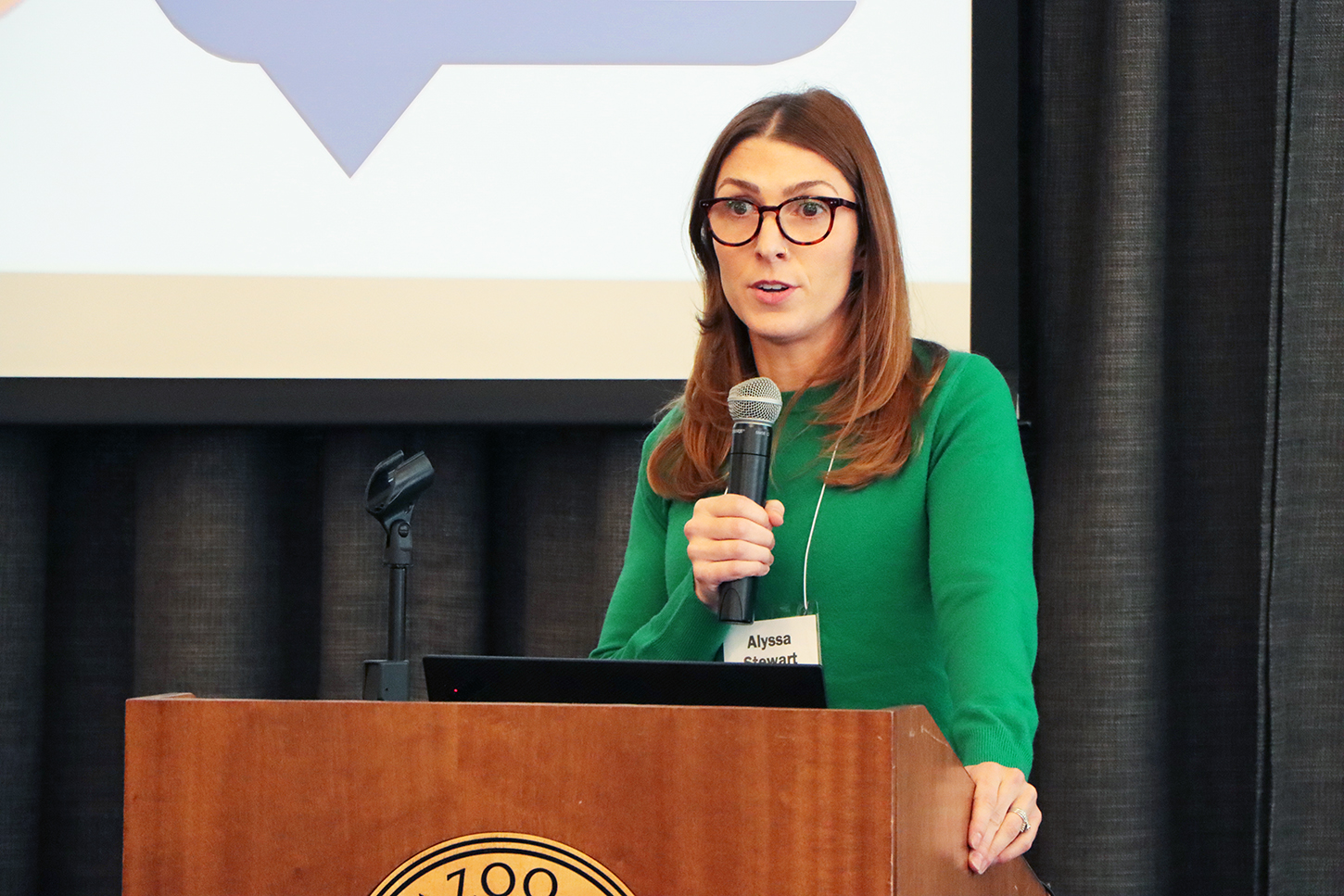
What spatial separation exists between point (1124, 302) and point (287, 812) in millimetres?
1523

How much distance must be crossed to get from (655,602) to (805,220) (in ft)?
Answer: 1.57

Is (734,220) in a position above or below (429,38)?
below

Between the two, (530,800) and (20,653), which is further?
(20,653)

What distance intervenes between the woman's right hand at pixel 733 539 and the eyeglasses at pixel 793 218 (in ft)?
1.39

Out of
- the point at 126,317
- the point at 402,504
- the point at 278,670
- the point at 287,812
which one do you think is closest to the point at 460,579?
the point at 278,670

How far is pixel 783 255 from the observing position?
4.33 feet

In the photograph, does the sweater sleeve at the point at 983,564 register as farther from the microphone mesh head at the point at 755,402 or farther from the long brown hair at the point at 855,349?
the microphone mesh head at the point at 755,402

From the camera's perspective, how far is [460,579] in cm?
209

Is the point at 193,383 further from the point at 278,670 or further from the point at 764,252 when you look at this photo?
Answer: the point at 764,252

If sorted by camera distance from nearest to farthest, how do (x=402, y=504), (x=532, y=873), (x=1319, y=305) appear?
(x=532, y=873), (x=402, y=504), (x=1319, y=305)

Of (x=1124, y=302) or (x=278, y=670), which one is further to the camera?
(x=278, y=670)

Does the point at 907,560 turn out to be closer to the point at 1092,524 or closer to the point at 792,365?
the point at 792,365

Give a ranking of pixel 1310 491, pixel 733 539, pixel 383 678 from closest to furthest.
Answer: pixel 733 539 < pixel 383 678 < pixel 1310 491

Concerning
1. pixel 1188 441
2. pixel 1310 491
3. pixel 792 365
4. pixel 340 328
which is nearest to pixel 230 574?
pixel 340 328
